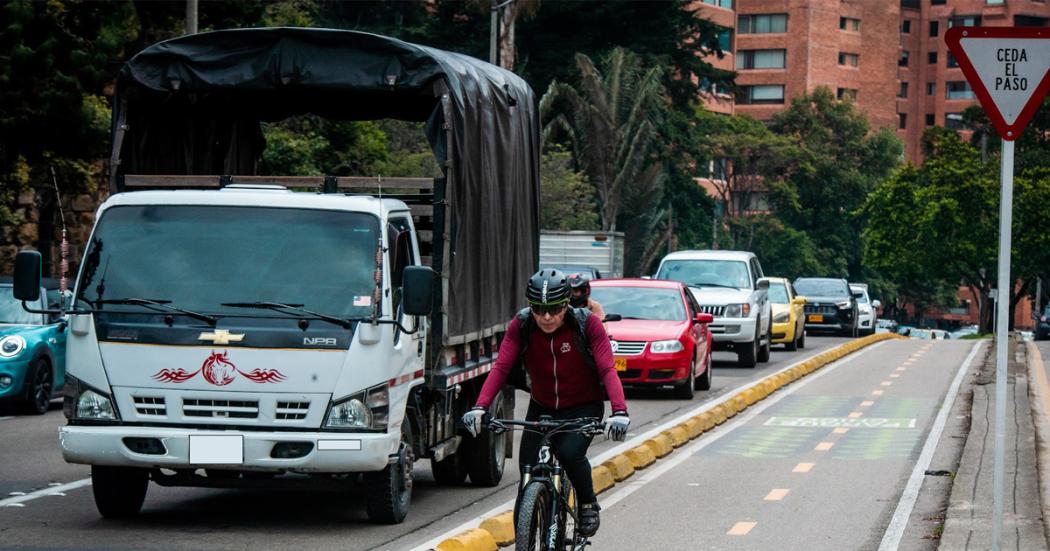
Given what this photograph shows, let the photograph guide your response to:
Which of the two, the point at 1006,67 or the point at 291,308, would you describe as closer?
the point at 1006,67

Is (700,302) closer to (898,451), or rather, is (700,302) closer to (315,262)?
(898,451)

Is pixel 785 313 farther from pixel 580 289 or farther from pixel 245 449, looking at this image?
pixel 245 449

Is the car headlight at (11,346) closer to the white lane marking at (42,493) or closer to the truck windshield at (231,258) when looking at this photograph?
the white lane marking at (42,493)

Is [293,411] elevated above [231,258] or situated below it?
below

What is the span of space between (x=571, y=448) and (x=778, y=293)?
28533mm

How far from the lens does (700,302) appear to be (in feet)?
93.1

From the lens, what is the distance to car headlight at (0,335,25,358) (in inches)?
702

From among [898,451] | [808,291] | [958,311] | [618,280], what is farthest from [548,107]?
[958,311]

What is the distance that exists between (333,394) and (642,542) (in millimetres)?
2209

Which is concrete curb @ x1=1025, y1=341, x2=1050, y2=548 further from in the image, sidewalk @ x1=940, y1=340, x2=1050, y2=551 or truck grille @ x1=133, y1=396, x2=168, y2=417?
truck grille @ x1=133, y1=396, x2=168, y2=417

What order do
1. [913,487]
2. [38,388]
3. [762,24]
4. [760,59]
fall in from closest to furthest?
1. [913,487]
2. [38,388]
3. [760,59]
4. [762,24]

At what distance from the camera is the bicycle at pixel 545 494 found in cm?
747

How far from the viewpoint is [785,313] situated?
3544 centimetres

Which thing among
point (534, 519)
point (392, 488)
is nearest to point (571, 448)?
point (534, 519)
